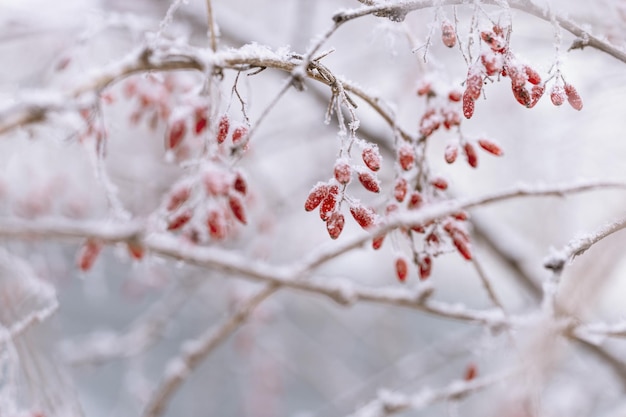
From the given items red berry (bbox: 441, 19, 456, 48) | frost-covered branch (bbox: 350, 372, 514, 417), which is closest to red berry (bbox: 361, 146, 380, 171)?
red berry (bbox: 441, 19, 456, 48)

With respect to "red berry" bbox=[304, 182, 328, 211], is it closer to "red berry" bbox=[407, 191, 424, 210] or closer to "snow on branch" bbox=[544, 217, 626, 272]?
"red berry" bbox=[407, 191, 424, 210]

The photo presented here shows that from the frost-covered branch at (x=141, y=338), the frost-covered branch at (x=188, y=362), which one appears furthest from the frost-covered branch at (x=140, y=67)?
the frost-covered branch at (x=141, y=338)

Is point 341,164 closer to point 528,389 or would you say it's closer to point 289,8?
point 528,389

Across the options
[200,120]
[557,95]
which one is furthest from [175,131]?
[557,95]

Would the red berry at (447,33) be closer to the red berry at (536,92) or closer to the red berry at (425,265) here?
the red berry at (536,92)

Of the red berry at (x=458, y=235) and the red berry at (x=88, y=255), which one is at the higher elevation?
the red berry at (x=88, y=255)

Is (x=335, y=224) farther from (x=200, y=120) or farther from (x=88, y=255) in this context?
(x=88, y=255)

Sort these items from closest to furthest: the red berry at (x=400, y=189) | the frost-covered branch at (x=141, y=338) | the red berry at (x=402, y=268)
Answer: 1. the red berry at (x=400, y=189)
2. the red berry at (x=402, y=268)
3. the frost-covered branch at (x=141, y=338)
